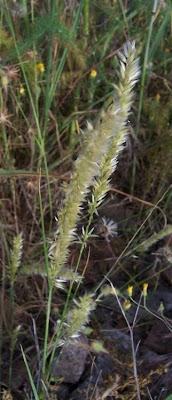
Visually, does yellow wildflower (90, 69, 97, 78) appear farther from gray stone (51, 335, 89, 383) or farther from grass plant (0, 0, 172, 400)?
gray stone (51, 335, 89, 383)

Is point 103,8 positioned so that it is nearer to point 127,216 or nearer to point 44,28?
point 44,28

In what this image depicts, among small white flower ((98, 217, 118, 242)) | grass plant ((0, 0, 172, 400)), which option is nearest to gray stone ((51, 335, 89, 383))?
grass plant ((0, 0, 172, 400))

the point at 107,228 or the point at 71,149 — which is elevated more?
the point at 71,149

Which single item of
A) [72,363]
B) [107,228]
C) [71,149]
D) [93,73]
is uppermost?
[93,73]

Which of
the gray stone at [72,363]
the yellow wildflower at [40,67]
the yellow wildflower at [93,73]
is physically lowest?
the gray stone at [72,363]

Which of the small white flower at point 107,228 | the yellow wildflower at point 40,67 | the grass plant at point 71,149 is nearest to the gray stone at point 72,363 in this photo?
the grass plant at point 71,149

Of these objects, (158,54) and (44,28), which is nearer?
(44,28)

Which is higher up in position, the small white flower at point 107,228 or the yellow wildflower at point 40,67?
the yellow wildflower at point 40,67

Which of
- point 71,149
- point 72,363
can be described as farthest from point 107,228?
point 72,363

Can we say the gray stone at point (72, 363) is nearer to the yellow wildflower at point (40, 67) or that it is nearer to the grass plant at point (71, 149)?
the grass plant at point (71, 149)

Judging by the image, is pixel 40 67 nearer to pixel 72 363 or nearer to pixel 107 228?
pixel 107 228

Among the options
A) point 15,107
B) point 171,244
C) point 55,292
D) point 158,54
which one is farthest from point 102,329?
point 158,54
